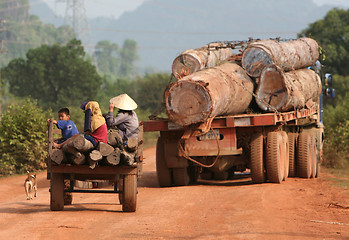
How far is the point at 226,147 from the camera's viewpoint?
1337cm

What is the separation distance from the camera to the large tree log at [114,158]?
9548mm

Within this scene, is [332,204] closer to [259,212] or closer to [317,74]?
[259,212]

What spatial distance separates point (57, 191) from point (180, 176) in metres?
4.80

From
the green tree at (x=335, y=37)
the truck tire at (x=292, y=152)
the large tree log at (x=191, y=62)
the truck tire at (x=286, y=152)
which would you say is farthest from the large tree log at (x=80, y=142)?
the green tree at (x=335, y=37)

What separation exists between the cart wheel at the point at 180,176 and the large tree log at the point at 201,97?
174 centimetres

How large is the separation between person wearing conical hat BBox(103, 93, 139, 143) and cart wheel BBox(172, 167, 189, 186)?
11.0 ft

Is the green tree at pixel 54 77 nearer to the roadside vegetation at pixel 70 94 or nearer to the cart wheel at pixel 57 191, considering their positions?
the roadside vegetation at pixel 70 94

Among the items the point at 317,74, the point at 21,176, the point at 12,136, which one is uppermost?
the point at 317,74

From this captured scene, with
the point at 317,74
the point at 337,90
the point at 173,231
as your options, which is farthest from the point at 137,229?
the point at 337,90

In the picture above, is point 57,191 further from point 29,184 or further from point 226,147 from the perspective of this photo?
point 226,147

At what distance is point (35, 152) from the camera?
20625mm

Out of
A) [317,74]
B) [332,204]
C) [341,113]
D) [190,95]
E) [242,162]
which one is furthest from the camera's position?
[341,113]

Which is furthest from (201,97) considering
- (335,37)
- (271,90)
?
(335,37)

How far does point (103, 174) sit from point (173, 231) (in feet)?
6.47
